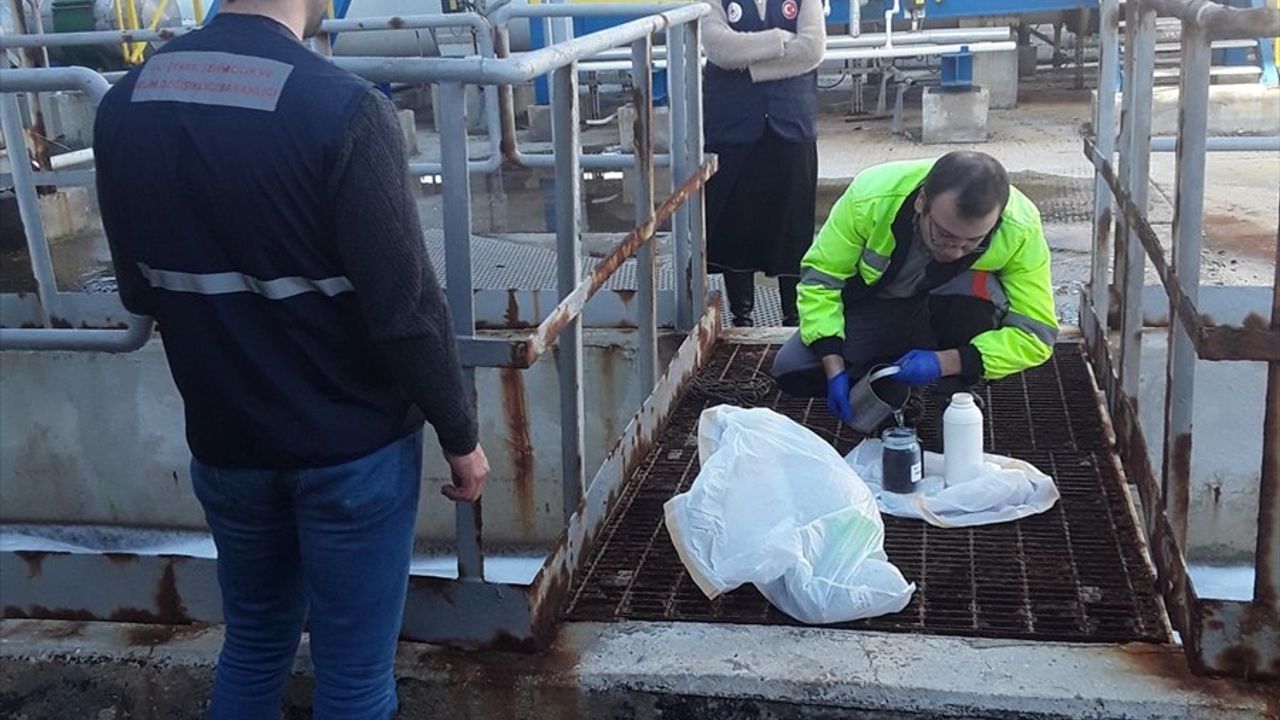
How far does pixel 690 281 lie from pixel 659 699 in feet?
8.16

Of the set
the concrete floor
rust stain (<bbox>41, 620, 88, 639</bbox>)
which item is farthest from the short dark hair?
rust stain (<bbox>41, 620, 88, 639</bbox>)

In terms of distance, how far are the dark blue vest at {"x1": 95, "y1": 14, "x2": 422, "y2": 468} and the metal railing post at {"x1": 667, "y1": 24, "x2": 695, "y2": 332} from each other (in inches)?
95.3

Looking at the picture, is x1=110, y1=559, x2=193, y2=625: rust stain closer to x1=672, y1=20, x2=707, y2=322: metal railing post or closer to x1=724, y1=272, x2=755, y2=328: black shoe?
x1=672, y1=20, x2=707, y2=322: metal railing post

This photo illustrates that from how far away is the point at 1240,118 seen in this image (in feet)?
32.2

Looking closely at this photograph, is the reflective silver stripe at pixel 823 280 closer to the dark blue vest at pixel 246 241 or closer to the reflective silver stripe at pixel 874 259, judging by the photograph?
the reflective silver stripe at pixel 874 259

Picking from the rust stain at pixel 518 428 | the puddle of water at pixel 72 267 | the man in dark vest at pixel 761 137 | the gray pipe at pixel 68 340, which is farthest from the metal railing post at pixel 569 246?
the puddle of water at pixel 72 267

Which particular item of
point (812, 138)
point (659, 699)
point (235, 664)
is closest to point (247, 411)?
point (235, 664)

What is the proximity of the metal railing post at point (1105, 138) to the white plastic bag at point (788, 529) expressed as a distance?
1.75 m

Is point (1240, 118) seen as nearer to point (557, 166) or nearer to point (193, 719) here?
point (557, 166)

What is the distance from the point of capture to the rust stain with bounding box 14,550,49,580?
9.98 feet

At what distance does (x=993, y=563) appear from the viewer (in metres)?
3.23

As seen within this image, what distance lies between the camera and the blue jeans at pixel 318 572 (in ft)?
7.13

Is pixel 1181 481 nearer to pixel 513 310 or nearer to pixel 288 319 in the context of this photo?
pixel 288 319

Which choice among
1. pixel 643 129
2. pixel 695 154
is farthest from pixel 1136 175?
pixel 695 154
